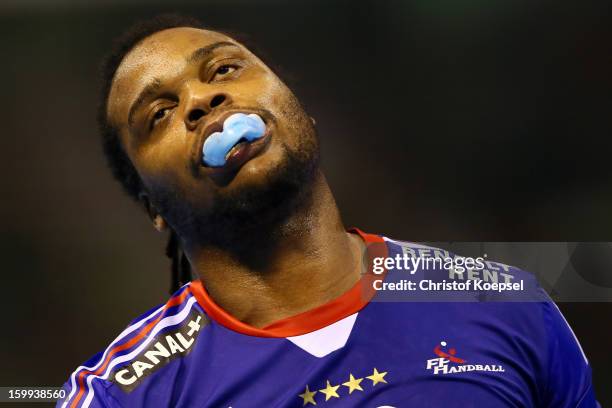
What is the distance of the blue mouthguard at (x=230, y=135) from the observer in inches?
60.6

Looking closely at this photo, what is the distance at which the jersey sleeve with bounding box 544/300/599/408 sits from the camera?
5.14 feet

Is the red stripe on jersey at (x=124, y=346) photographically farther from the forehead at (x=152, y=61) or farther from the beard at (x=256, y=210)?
the forehead at (x=152, y=61)

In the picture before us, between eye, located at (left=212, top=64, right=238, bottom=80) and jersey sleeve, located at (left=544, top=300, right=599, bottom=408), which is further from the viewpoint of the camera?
eye, located at (left=212, top=64, right=238, bottom=80)

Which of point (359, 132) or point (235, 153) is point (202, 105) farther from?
point (359, 132)

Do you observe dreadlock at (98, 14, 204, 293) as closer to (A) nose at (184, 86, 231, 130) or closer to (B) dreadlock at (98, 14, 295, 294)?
(B) dreadlock at (98, 14, 295, 294)

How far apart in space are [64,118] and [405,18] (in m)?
0.99

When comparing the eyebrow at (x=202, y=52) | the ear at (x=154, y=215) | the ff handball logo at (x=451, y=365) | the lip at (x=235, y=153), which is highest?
the eyebrow at (x=202, y=52)

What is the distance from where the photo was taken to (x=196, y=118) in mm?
1622

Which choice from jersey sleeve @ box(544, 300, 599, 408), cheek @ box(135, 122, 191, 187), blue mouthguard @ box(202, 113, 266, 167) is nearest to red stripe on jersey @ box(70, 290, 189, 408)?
cheek @ box(135, 122, 191, 187)

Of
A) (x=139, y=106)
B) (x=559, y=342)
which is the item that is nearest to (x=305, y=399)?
(x=559, y=342)

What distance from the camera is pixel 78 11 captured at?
2.15 meters

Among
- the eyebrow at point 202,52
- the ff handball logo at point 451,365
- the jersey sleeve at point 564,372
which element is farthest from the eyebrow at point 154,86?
the jersey sleeve at point 564,372

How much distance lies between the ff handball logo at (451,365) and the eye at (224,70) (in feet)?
2.46

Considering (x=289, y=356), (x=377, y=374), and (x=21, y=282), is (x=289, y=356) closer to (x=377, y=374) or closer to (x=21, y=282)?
(x=377, y=374)
